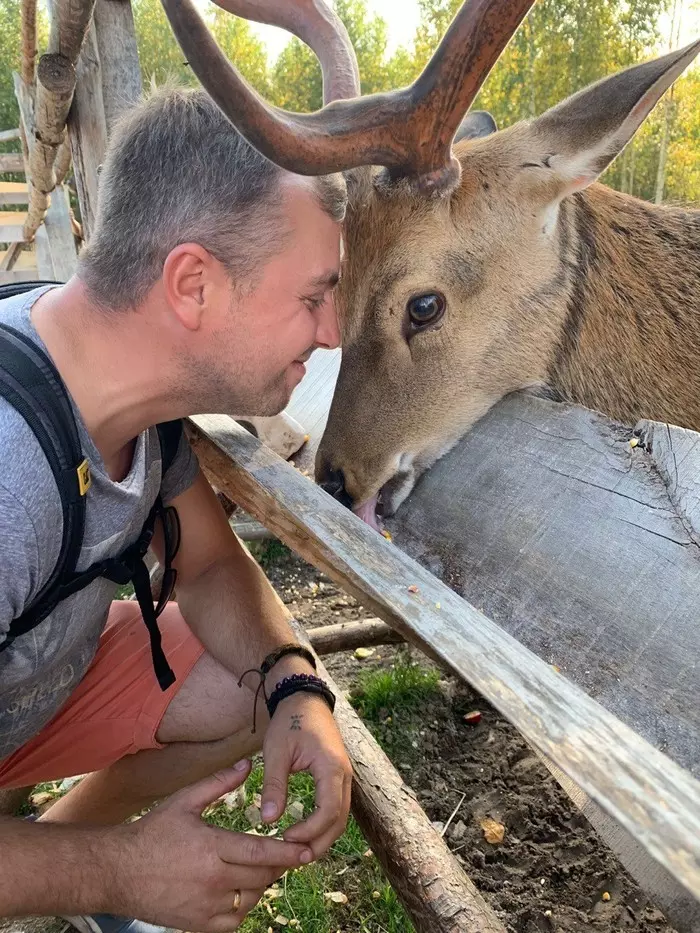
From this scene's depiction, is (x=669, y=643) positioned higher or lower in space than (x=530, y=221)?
lower

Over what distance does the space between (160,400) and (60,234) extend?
316 inches

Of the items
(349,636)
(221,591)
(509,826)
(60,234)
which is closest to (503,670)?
(221,591)

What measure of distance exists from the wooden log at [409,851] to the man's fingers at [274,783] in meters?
0.27

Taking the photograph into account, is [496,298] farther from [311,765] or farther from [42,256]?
[42,256]

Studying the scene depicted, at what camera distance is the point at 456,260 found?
2697 millimetres

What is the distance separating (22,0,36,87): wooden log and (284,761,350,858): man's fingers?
4.56m

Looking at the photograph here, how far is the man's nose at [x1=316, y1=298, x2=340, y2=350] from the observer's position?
2.13 metres

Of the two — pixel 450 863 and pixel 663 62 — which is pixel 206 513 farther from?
pixel 663 62

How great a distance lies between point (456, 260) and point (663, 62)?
2.64 feet

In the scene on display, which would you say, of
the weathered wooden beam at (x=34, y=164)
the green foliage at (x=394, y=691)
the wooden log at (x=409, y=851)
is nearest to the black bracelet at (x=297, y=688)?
the wooden log at (x=409, y=851)

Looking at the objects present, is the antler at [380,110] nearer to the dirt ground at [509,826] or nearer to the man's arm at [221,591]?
the man's arm at [221,591]

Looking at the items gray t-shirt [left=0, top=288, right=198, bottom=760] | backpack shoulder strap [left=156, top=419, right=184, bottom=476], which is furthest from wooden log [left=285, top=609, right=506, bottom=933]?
backpack shoulder strap [left=156, top=419, right=184, bottom=476]

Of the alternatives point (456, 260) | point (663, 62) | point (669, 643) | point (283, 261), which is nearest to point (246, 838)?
point (669, 643)

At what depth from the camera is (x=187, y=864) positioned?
1.83m
